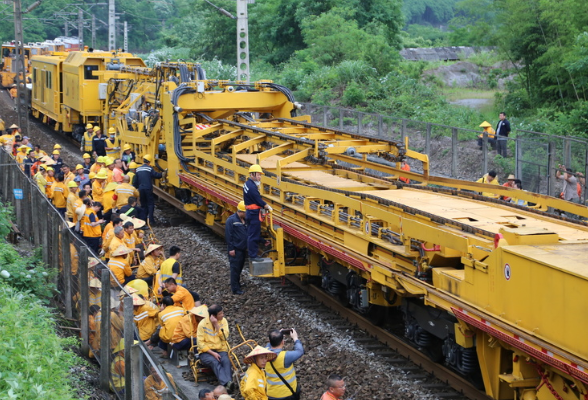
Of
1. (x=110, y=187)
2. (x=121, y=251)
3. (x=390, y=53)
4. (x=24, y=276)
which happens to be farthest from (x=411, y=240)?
(x=390, y=53)

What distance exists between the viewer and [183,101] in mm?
17078

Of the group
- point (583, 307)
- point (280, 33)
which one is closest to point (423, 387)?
point (583, 307)

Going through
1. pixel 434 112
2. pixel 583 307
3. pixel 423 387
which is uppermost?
pixel 434 112

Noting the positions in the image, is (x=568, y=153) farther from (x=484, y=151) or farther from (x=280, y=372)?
(x=280, y=372)

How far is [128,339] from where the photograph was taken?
753 cm

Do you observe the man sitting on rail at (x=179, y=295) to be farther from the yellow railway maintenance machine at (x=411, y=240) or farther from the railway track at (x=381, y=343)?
the railway track at (x=381, y=343)

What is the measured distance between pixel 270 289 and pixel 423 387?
4.63 m

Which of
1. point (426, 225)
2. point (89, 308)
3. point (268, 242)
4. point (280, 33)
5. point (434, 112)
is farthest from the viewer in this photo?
point (280, 33)

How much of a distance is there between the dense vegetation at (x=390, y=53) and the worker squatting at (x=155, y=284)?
984 cm

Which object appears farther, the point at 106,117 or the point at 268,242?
the point at 106,117

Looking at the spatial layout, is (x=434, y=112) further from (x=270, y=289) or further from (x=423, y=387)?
(x=423, y=387)

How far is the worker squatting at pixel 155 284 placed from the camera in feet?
26.2

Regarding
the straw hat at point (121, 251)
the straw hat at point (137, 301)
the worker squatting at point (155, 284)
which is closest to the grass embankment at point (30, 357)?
the worker squatting at point (155, 284)

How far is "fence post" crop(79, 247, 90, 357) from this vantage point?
366 inches
